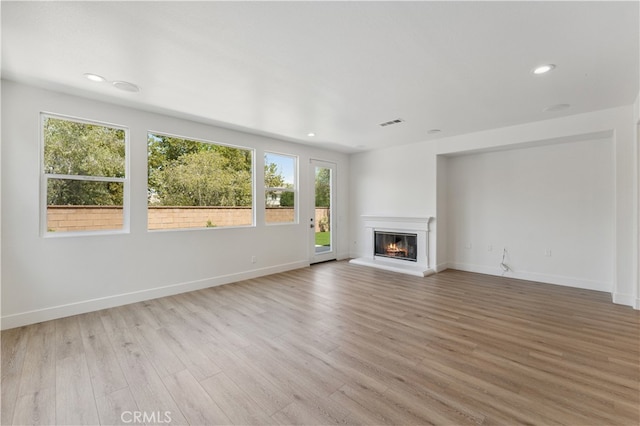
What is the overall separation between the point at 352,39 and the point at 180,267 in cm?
377

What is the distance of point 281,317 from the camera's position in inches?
125

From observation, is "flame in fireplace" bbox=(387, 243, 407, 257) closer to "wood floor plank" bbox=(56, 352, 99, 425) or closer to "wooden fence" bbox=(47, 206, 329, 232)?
"wooden fence" bbox=(47, 206, 329, 232)

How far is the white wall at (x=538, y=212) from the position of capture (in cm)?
410

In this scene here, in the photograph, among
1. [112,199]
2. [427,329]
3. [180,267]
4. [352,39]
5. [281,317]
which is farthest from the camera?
[180,267]

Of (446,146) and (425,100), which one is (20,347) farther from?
(446,146)

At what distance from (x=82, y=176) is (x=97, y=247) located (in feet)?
2.92

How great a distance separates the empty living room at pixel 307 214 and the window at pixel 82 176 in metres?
0.02

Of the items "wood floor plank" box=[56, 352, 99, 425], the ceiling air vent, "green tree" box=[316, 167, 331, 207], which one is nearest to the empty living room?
"wood floor plank" box=[56, 352, 99, 425]

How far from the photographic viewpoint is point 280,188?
5.43 metres

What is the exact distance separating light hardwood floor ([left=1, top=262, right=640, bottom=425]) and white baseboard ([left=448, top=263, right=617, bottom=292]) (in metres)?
0.49

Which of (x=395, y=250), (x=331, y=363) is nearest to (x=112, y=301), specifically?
(x=331, y=363)

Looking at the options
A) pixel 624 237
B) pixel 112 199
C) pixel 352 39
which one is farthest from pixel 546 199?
pixel 112 199

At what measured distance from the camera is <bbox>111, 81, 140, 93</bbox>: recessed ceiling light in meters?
2.88

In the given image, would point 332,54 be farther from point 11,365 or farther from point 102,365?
point 11,365
